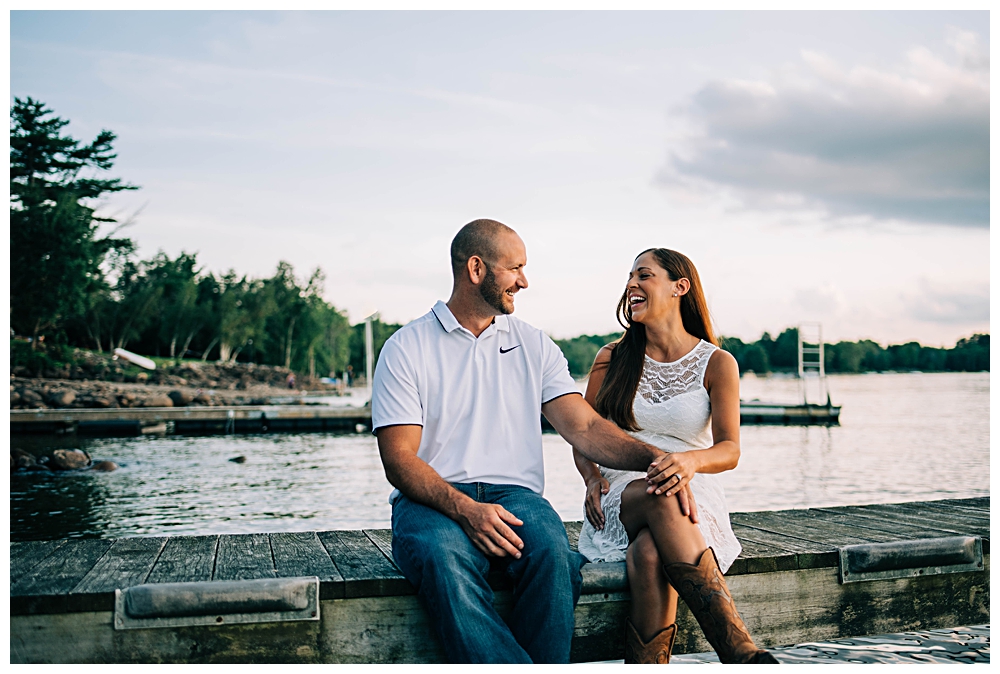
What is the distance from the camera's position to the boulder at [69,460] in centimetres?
1357

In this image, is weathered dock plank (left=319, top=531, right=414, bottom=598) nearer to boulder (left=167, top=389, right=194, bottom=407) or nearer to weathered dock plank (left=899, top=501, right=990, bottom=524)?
weathered dock plank (left=899, top=501, right=990, bottom=524)

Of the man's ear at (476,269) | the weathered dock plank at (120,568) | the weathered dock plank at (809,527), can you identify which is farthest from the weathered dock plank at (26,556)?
the weathered dock plank at (809,527)

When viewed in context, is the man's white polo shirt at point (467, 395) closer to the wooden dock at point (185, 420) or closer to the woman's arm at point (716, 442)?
the woman's arm at point (716, 442)

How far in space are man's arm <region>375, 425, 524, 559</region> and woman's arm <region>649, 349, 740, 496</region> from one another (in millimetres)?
522

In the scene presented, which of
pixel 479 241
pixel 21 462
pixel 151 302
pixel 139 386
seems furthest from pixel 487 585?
pixel 151 302

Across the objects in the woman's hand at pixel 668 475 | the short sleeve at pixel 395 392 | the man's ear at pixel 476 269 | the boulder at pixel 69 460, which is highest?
the man's ear at pixel 476 269

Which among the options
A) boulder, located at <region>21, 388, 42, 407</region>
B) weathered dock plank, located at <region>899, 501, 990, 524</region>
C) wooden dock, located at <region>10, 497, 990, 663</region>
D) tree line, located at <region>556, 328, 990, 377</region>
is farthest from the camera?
tree line, located at <region>556, 328, 990, 377</region>

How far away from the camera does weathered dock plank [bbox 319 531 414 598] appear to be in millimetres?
2799

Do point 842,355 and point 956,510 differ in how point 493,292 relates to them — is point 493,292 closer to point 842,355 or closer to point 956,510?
point 956,510

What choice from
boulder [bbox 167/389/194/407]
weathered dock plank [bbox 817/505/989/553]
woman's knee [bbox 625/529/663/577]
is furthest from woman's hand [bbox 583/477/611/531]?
boulder [bbox 167/389/194/407]

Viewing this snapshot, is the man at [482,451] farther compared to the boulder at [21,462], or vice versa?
the boulder at [21,462]

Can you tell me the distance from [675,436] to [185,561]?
6.26ft

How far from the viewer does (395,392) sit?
279cm
